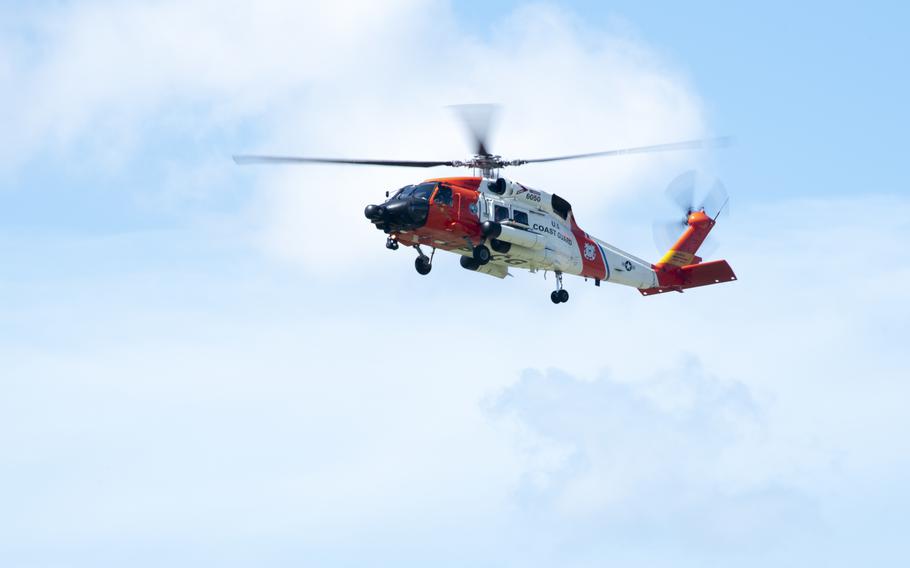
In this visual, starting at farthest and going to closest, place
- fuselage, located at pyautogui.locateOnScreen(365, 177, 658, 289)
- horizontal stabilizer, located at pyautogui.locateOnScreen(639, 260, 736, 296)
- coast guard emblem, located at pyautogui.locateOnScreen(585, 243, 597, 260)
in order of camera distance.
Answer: horizontal stabilizer, located at pyautogui.locateOnScreen(639, 260, 736, 296) < coast guard emblem, located at pyautogui.locateOnScreen(585, 243, 597, 260) < fuselage, located at pyautogui.locateOnScreen(365, 177, 658, 289)

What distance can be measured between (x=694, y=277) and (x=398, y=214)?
19.0 meters

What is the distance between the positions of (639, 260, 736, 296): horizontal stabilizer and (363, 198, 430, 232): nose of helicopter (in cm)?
1652

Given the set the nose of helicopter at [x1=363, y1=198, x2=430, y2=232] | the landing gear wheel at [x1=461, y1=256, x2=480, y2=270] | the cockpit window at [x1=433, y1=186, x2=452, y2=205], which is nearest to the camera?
the nose of helicopter at [x1=363, y1=198, x2=430, y2=232]

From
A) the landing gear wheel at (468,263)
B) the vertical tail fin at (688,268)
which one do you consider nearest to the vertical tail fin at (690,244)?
the vertical tail fin at (688,268)

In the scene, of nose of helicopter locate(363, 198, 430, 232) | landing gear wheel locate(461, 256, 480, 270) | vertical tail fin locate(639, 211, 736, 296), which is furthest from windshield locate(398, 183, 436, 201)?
vertical tail fin locate(639, 211, 736, 296)

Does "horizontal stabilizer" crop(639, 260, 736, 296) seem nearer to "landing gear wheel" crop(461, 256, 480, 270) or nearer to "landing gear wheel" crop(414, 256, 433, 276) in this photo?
"landing gear wheel" crop(461, 256, 480, 270)

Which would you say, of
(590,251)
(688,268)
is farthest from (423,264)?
(688,268)

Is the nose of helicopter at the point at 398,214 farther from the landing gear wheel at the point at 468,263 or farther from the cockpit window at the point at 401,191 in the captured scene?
the landing gear wheel at the point at 468,263

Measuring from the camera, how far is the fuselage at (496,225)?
56.7m

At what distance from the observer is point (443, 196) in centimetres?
5738

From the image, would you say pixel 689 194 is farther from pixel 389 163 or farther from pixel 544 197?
pixel 389 163

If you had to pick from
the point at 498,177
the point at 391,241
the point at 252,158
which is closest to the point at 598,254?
the point at 498,177

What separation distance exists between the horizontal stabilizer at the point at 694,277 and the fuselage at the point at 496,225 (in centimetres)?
431

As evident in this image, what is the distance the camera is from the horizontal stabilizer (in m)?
69.0
